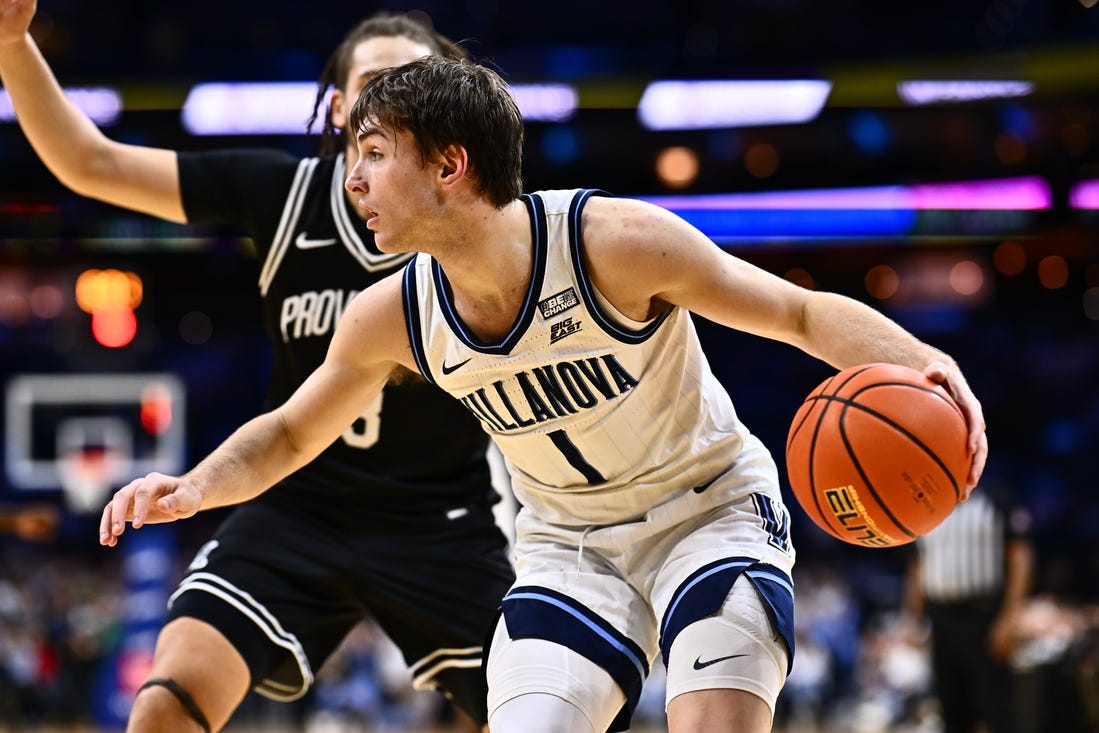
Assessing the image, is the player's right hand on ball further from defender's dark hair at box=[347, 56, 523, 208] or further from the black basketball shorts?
defender's dark hair at box=[347, 56, 523, 208]

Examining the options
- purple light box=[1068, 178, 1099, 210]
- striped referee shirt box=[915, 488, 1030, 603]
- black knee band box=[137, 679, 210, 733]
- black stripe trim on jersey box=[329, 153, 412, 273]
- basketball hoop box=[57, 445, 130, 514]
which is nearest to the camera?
black knee band box=[137, 679, 210, 733]

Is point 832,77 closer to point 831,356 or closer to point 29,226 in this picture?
point 29,226

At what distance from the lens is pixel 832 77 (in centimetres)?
1742

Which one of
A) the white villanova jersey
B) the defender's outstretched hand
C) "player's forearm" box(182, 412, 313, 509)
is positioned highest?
the defender's outstretched hand

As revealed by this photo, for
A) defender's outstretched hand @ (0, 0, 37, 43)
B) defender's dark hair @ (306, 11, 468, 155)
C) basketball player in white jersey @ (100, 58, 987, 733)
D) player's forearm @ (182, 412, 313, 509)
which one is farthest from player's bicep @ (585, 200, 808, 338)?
defender's outstretched hand @ (0, 0, 37, 43)

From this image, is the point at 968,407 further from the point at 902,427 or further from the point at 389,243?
the point at 389,243

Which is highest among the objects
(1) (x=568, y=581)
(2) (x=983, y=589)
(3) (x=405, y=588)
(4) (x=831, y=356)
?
(4) (x=831, y=356)

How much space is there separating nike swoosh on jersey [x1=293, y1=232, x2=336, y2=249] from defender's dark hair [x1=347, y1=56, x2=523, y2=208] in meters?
0.86

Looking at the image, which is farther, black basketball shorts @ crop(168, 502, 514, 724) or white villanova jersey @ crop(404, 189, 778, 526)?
black basketball shorts @ crop(168, 502, 514, 724)

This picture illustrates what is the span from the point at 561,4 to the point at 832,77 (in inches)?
191

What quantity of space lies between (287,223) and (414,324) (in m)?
0.95

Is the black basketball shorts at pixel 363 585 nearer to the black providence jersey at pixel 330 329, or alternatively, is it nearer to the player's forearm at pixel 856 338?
the black providence jersey at pixel 330 329

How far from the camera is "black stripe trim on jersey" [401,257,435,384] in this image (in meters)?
2.97

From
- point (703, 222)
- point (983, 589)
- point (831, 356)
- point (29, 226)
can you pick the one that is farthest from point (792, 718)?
point (29, 226)
